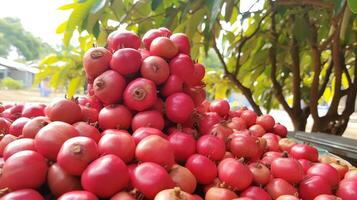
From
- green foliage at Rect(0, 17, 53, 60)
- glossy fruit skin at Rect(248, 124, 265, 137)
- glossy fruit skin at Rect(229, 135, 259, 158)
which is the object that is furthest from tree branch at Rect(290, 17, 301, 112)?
green foliage at Rect(0, 17, 53, 60)

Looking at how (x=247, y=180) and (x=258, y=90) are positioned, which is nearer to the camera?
(x=247, y=180)

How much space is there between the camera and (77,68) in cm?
229

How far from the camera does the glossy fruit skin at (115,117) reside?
90 centimetres

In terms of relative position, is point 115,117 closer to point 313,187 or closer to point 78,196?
point 78,196

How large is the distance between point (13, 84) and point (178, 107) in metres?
7.00

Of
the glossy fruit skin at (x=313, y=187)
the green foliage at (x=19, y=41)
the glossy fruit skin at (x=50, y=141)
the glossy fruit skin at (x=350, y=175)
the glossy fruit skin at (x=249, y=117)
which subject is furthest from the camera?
the green foliage at (x=19, y=41)

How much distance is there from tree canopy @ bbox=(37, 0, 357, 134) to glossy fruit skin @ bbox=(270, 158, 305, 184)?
611 mm

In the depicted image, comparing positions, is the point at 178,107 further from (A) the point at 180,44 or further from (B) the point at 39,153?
(B) the point at 39,153

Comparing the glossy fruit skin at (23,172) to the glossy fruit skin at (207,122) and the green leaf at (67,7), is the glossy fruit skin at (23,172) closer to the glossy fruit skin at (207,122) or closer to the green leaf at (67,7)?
the glossy fruit skin at (207,122)

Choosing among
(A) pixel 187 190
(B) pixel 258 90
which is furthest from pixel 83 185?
(B) pixel 258 90

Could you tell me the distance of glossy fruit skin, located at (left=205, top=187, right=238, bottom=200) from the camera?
75cm

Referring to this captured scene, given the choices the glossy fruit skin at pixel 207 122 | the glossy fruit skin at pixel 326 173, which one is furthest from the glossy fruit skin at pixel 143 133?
the glossy fruit skin at pixel 326 173

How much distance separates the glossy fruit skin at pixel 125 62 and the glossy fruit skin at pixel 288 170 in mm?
451

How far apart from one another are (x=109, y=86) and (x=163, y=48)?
7.6 inches
